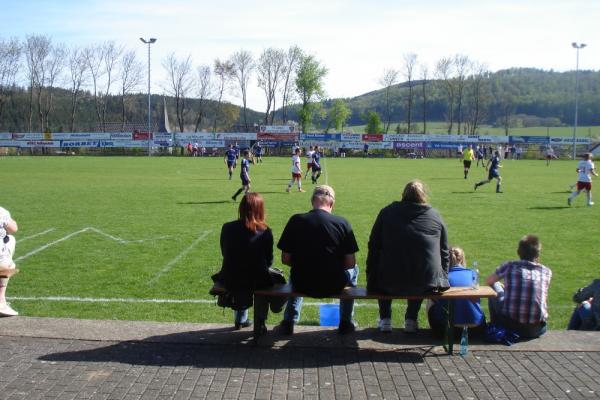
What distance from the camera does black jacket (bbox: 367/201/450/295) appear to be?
5355 millimetres

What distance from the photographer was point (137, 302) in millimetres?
7758

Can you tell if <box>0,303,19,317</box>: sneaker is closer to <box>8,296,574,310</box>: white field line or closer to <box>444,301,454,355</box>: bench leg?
<box>8,296,574,310</box>: white field line

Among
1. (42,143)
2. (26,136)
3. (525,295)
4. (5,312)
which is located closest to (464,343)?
(525,295)

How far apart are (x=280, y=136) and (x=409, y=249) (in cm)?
6234

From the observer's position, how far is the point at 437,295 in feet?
17.7

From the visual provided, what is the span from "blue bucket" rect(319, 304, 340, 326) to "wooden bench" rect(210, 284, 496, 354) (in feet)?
3.42

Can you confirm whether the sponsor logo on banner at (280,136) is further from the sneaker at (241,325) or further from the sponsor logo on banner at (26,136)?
the sneaker at (241,325)

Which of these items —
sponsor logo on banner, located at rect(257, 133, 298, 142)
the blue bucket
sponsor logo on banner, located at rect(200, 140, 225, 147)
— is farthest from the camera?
sponsor logo on banner, located at rect(257, 133, 298, 142)

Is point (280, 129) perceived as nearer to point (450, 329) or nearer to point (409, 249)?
point (409, 249)

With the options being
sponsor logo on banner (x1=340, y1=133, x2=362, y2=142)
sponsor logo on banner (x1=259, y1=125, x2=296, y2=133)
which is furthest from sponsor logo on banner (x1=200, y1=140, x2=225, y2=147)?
sponsor logo on banner (x1=340, y1=133, x2=362, y2=142)

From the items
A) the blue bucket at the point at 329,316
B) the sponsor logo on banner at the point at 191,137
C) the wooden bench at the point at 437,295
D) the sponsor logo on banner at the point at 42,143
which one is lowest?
the blue bucket at the point at 329,316

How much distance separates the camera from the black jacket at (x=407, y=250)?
5355 millimetres

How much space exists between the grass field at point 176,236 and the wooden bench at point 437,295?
5.11ft

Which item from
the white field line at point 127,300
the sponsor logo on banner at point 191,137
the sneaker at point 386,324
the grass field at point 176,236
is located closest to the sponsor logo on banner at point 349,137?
the sponsor logo on banner at point 191,137
